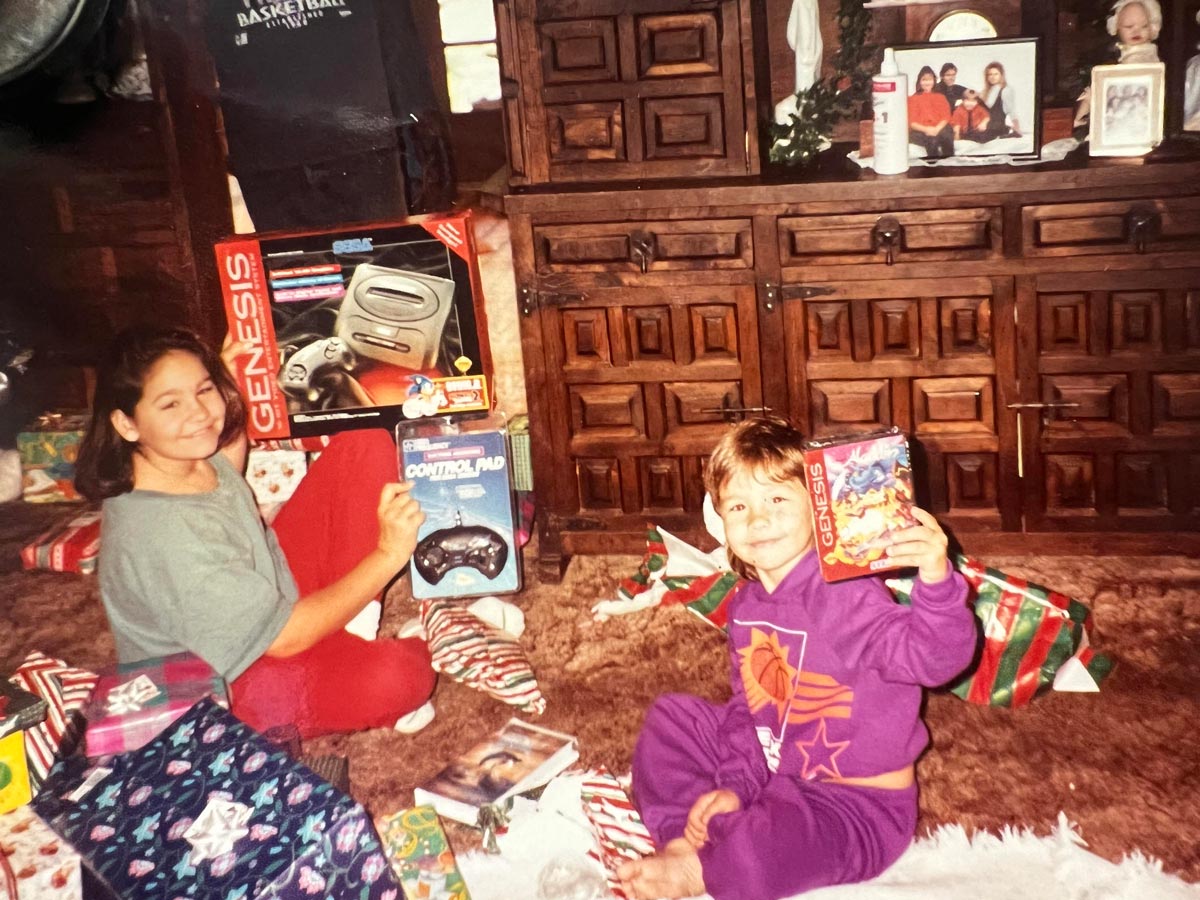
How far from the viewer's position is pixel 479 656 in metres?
→ 2.10

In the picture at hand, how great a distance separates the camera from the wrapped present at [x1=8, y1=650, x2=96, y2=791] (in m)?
1.78

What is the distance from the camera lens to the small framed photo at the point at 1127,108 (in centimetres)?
204

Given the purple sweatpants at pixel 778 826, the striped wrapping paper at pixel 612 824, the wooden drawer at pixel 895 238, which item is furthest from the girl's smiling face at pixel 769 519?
the wooden drawer at pixel 895 238

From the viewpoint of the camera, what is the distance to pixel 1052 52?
2.23m

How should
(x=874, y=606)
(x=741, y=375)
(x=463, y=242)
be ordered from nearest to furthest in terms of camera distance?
(x=874, y=606) < (x=463, y=242) < (x=741, y=375)

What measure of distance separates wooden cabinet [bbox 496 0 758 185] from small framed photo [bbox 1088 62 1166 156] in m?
0.56

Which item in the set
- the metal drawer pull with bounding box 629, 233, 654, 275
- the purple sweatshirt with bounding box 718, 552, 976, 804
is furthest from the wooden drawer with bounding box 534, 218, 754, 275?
the purple sweatshirt with bounding box 718, 552, 976, 804

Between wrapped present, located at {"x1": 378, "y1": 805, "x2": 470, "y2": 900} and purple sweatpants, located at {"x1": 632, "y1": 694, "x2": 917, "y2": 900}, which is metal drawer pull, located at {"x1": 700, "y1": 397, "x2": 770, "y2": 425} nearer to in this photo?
purple sweatpants, located at {"x1": 632, "y1": 694, "x2": 917, "y2": 900}

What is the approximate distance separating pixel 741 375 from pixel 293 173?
835mm

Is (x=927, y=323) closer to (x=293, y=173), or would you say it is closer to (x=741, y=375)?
(x=741, y=375)

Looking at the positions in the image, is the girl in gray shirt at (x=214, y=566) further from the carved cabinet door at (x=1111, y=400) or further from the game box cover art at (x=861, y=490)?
the carved cabinet door at (x=1111, y=400)

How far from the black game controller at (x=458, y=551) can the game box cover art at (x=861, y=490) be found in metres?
0.80

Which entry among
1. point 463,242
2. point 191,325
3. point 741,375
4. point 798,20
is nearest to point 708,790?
point 741,375

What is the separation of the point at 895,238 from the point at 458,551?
2.96ft
